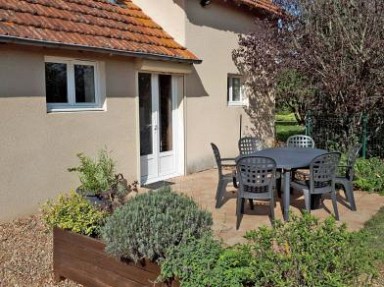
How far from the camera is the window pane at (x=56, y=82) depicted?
730 cm

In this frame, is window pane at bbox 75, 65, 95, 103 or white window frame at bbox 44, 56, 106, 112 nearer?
white window frame at bbox 44, 56, 106, 112

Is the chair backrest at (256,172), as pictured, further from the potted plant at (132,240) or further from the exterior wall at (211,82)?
the exterior wall at (211,82)

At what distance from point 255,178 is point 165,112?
15.2 feet

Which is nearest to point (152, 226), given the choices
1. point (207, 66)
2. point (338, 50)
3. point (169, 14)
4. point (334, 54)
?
point (334, 54)

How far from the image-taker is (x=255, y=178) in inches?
239

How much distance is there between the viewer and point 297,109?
42.5 feet

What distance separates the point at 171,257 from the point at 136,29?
7.13 metres

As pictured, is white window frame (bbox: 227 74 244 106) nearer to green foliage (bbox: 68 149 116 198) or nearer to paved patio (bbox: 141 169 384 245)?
paved patio (bbox: 141 169 384 245)

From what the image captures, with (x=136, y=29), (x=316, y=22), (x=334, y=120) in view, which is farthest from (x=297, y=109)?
(x=136, y=29)

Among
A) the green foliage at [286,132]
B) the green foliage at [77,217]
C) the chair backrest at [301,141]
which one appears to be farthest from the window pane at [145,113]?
the green foliage at [286,132]

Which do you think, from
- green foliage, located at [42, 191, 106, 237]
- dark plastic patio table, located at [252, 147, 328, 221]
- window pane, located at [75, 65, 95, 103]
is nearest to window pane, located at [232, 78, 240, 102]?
dark plastic patio table, located at [252, 147, 328, 221]

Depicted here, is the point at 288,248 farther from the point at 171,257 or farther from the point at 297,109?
the point at 297,109

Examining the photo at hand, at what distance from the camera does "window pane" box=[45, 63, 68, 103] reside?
730 centimetres

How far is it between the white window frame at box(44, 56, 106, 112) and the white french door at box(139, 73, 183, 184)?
1347 millimetres
